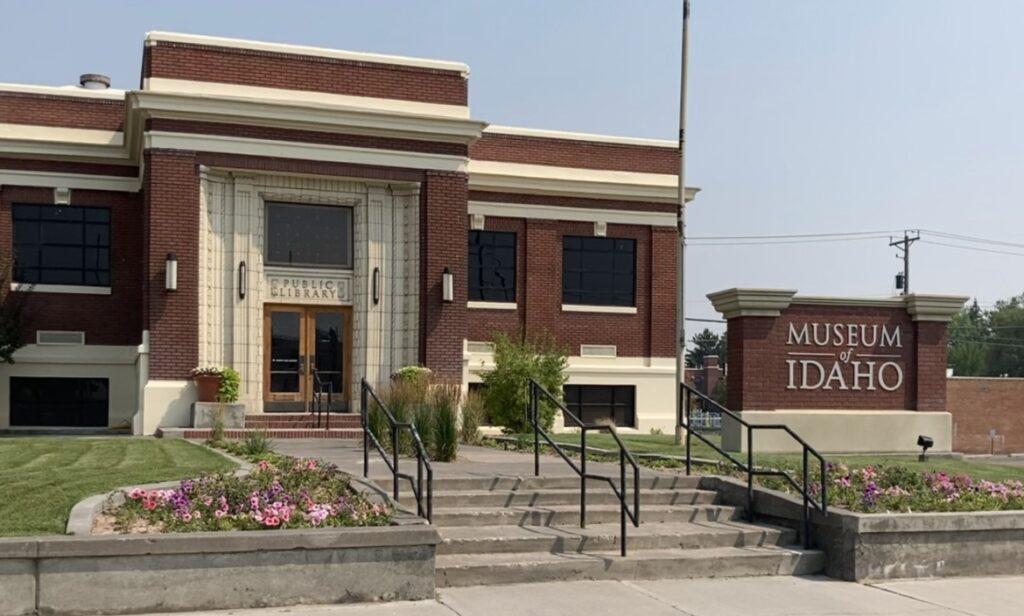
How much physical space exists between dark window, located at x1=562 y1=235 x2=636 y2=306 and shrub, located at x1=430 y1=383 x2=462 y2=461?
14.3 meters

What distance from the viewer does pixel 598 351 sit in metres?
28.3

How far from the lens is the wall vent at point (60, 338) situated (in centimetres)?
2403

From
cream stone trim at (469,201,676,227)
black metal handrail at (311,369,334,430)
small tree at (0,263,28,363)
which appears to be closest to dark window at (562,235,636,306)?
cream stone trim at (469,201,676,227)

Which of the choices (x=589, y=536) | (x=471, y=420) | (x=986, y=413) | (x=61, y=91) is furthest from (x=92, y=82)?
(x=986, y=413)

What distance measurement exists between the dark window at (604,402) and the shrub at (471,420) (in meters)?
10.6

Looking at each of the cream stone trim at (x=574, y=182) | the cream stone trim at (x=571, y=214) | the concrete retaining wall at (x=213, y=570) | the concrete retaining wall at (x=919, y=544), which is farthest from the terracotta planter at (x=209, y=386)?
the concrete retaining wall at (x=919, y=544)

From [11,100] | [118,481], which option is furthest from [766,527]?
[11,100]

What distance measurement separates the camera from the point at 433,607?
8.21m

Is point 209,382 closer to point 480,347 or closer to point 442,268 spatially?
point 442,268

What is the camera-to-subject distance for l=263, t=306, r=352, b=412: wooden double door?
2238cm

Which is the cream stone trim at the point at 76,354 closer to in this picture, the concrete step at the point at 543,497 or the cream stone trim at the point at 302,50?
the cream stone trim at the point at 302,50

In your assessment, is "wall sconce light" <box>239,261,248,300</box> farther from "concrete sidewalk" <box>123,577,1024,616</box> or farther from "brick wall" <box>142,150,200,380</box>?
"concrete sidewalk" <box>123,577,1024,616</box>

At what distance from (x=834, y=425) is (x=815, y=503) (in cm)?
751

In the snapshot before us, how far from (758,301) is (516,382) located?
7828 mm
